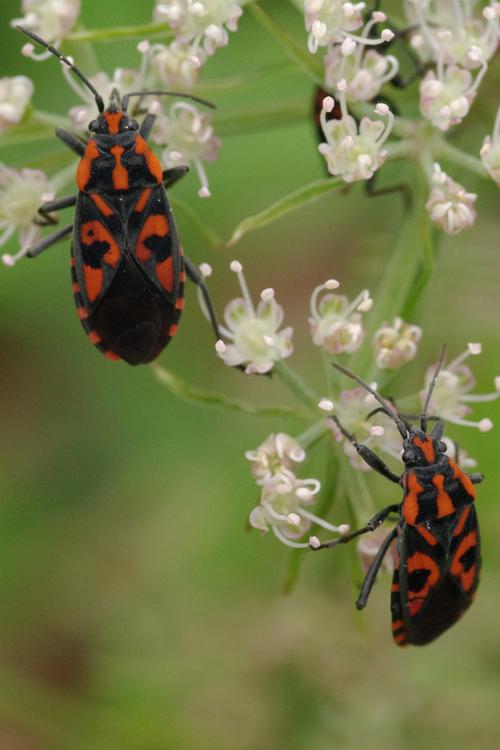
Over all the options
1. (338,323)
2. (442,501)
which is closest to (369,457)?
(442,501)

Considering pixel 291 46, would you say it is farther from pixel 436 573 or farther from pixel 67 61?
pixel 436 573

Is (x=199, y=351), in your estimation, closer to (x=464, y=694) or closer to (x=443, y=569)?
(x=464, y=694)

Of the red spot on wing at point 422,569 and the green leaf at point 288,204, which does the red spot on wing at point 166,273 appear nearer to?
the green leaf at point 288,204

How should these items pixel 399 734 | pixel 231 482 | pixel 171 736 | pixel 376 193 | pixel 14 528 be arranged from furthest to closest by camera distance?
pixel 14 528, pixel 231 482, pixel 171 736, pixel 399 734, pixel 376 193

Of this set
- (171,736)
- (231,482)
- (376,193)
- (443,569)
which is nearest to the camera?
(443,569)

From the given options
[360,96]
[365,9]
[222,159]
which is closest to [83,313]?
[360,96]

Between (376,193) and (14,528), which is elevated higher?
(376,193)
